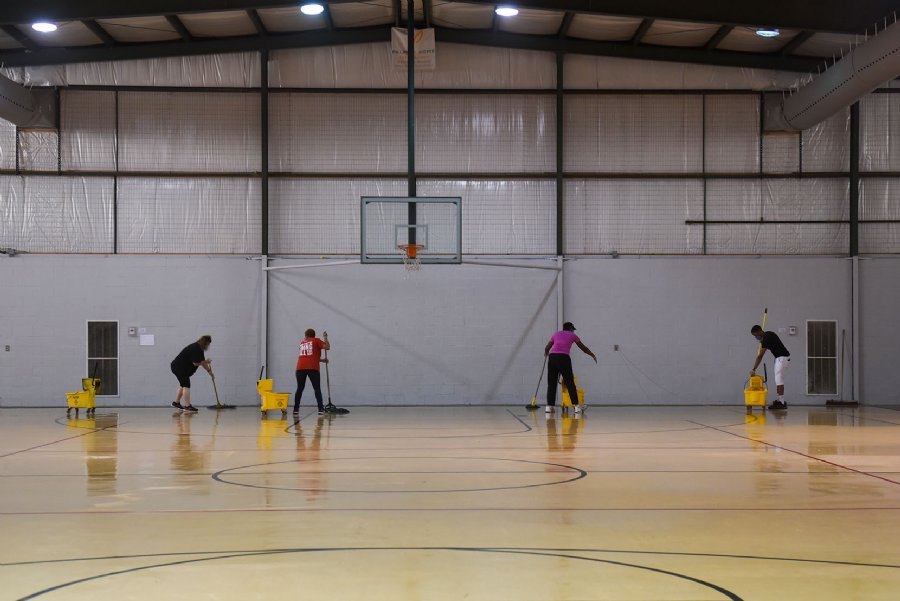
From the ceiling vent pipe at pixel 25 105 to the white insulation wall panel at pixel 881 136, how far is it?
59.7 feet

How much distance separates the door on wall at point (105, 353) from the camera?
21453 millimetres

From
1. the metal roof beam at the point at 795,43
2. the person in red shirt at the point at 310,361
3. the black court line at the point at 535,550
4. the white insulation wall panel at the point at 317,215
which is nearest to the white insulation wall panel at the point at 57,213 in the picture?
the white insulation wall panel at the point at 317,215

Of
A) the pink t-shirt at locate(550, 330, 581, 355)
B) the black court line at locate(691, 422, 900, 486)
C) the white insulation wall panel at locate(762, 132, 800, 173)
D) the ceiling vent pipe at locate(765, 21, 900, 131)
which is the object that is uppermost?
the ceiling vent pipe at locate(765, 21, 900, 131)

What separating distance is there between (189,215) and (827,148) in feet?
47.6

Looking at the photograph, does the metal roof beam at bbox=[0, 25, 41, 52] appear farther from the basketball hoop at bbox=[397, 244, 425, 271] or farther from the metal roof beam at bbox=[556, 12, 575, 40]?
the metal roof beam at bbox=[556, 12, 575, 40]

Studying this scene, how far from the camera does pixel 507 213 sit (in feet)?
72.3

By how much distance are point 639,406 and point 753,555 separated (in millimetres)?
15797

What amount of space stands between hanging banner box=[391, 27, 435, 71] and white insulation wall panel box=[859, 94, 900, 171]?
9888 millimetres

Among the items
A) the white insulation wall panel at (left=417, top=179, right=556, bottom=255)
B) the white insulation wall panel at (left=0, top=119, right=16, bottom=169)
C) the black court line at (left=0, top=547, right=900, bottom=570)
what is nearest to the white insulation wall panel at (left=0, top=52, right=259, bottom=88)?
the white insulation wall panel at (left=0, top=119, right=16, bottom=169)

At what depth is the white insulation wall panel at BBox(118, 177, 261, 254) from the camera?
71.2ft

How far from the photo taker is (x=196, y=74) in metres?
21.9

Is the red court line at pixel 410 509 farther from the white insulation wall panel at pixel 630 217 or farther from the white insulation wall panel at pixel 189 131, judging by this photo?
the white insulation wall panel at pixel 189 131

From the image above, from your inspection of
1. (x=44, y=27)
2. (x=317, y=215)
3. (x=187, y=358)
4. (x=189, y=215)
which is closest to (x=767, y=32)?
(x=317, y=215)

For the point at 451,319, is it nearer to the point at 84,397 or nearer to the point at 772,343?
the point at 772,343
